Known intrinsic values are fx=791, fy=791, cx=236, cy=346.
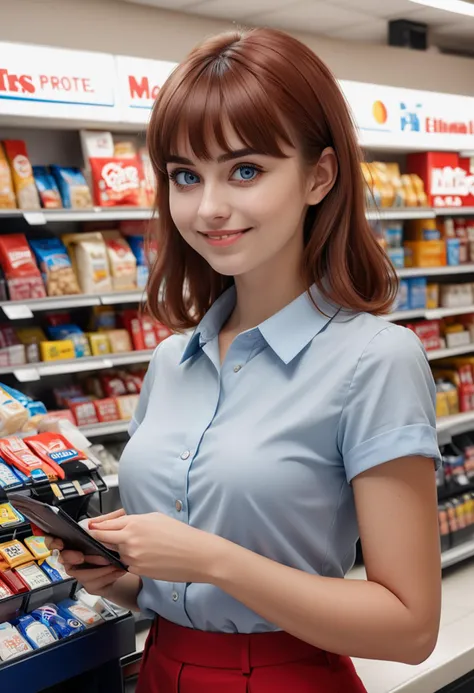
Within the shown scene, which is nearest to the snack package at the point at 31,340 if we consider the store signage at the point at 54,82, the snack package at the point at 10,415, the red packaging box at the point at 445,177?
→ the store signage at the point at 54,82

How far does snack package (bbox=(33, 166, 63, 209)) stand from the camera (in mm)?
3607

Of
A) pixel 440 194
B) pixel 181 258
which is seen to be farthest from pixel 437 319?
pixel 181 258

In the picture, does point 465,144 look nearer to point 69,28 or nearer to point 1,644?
point 69,28

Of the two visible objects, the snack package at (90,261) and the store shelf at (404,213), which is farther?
the store shelf at (404,213)

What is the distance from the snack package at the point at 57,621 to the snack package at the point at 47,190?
2237 mm

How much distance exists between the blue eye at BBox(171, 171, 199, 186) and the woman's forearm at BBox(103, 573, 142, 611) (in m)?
0.78

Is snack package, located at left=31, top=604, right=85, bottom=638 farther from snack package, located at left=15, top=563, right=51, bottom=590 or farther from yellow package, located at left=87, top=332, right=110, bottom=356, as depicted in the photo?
yellow package, located at left=87, top=332, right=110, bottom=356

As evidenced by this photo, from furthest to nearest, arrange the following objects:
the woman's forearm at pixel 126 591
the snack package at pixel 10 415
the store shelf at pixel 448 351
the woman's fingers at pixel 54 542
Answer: the store shelf at pixel 448 351 < the snack package at pixel 10 415 < the woman's forearm at pixel 126 591 < the woman's fingers at pixel 54 542

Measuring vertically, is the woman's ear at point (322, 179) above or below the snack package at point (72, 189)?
below

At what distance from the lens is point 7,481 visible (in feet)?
5.80

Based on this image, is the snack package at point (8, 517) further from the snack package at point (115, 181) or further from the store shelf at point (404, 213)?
the store shelf at point (404, 213)

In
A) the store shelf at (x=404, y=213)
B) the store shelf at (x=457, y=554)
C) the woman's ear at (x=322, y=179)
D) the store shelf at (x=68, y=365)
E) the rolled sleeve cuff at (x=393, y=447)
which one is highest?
the store shelf at (x=404, y=213)

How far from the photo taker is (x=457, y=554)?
486cm

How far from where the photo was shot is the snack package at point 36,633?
1.65m
